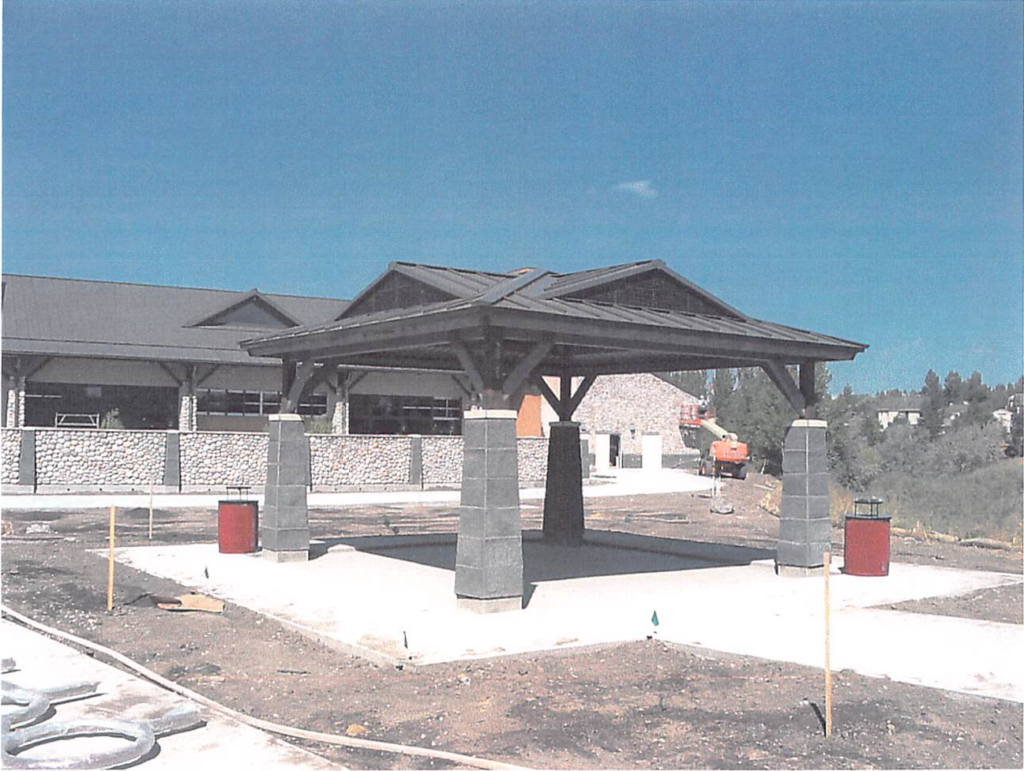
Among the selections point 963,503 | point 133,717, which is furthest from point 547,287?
point 963,503

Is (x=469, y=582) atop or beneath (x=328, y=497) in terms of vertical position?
atop

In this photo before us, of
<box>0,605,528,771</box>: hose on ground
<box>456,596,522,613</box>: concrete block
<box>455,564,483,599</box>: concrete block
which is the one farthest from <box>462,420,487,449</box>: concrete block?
<box>0,605,528,771</box>: hose on ground

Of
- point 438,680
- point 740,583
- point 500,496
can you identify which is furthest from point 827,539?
point 438,680

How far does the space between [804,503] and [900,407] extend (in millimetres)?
132008

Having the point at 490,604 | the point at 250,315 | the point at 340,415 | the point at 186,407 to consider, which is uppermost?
the point at 250,315

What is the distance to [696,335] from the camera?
13.6 metres

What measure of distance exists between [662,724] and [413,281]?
25.0 ft

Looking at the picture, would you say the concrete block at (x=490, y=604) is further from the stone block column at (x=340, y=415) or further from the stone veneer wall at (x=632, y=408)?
the stone veneer wall at (x=632, y=408)

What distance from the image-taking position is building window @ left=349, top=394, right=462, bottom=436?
4184cm

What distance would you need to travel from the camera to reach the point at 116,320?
3875 centimetres

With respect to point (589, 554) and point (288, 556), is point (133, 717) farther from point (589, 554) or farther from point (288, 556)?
point (589, 554)

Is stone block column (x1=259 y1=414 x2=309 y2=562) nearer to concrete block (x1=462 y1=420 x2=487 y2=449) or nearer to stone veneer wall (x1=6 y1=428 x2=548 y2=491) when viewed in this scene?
concrete block (x1=462 y1=420 x2=487 y2=449)

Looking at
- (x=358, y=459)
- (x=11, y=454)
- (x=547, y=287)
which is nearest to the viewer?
(x=547, y=287)

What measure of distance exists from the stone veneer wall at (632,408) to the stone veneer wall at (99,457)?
102 ft
